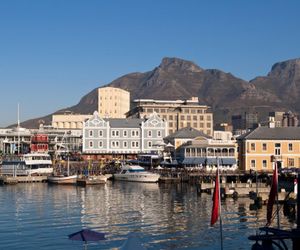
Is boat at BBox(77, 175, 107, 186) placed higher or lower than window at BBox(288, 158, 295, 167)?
lower

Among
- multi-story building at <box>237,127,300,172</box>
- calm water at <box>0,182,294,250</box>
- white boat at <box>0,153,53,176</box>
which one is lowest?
calm water at <box>0,182,294,250</box>

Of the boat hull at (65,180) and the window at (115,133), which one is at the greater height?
the window at (115,133)

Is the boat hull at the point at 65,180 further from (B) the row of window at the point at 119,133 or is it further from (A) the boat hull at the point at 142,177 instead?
(B) the row of window at the point at 119,133

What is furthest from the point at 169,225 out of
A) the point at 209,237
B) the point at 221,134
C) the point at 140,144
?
the point at 221,134

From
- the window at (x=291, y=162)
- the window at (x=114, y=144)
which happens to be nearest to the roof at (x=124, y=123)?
the window at (x=114, y=144)

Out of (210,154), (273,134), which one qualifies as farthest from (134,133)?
(273,134)

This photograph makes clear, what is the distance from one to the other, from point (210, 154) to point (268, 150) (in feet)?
36.8

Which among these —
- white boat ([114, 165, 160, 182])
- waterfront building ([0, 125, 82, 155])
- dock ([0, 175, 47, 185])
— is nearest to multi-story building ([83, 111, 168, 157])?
waterfront building ([0, 125, 82, 155])

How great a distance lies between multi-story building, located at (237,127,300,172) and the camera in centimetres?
10000

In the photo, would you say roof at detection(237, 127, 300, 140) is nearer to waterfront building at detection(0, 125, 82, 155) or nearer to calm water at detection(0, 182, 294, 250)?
calm water at detection(0, 182, 294, 250)

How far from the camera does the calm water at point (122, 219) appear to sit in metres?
39.4

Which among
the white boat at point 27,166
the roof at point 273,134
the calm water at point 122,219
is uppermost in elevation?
the roof at point 273,134

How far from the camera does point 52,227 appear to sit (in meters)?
46.4

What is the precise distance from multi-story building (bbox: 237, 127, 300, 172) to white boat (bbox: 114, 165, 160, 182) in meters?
16.2
